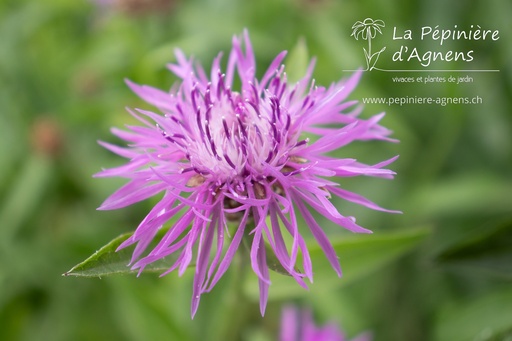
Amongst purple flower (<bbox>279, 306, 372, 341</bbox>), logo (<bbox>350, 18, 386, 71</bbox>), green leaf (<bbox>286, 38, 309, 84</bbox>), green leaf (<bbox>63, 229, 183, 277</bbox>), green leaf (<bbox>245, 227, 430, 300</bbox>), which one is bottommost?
purple flower (<bbox>279, 306, 372, 341</bbox>)

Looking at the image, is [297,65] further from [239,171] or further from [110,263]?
[110,263]

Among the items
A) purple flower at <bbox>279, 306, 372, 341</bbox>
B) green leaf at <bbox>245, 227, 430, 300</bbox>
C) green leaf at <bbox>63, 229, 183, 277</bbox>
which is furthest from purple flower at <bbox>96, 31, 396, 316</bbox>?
purple flower at <bbox>279, 306, 372, 341</bbox>

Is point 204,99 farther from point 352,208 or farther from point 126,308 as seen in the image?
point 352,208

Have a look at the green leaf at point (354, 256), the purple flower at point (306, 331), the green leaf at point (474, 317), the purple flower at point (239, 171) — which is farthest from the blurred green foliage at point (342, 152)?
the purple flower at point (239, 171)

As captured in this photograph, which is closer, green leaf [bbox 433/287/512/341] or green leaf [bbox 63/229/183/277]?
green leaf [bbox 63/229/183/277]

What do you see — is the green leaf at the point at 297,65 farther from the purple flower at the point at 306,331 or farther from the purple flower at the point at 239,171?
the purple flower at the point at 306,331

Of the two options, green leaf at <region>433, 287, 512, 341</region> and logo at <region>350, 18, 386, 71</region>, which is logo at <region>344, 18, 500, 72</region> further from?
green leaf at <region>433, 287, 512, 341</region>

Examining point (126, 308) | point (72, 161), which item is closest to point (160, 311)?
point (126, 308)
